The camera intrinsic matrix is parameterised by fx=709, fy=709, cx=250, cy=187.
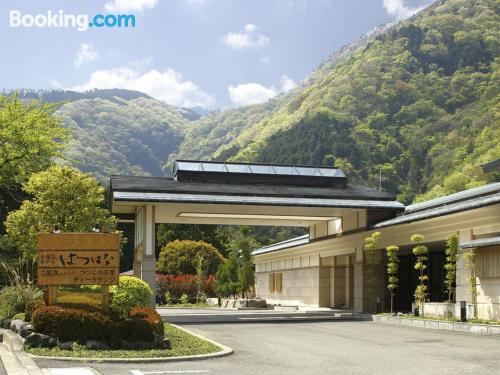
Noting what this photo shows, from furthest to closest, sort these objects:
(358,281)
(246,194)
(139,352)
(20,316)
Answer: (358,281), (246,194), (20,316), (139,352)

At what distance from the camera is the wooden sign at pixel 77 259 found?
18531 millimetres

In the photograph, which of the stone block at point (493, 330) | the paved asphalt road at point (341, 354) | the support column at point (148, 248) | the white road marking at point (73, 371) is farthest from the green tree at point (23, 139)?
the white road marking at point (73, 371)

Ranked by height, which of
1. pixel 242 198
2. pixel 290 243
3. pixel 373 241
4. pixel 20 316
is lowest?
pixel 20 316

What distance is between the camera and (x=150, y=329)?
17.6m

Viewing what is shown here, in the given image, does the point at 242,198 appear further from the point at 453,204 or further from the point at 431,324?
the point at 431,324

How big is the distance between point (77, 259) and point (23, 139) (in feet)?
77.8

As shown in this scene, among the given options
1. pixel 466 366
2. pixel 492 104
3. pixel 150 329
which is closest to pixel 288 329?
pixel 150 329

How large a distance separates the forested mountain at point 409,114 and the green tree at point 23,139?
73910 mm

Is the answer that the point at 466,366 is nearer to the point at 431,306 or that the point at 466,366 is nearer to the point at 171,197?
the point at 431,306

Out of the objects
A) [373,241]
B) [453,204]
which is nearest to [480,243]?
[453,204]

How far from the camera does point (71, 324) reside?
17.1 metres

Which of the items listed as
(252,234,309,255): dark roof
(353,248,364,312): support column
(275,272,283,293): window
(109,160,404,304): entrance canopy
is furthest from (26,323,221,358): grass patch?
(275,272,283,293): window

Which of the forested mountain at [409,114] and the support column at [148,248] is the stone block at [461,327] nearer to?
the support column at [148,248]

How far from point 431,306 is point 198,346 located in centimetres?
1516
